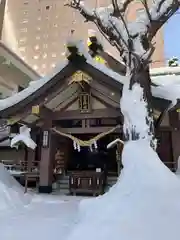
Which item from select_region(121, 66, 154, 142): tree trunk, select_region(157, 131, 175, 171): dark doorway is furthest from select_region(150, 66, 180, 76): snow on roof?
select_region(121, 66, 154, 142): tree trunk

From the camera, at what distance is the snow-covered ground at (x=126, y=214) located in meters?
3.79

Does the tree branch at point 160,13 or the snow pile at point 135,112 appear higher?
the tree branch at point 160,13

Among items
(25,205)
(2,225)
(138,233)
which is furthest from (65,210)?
(138,233)

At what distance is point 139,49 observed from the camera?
23.1ft

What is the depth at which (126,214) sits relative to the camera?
4.16 metres

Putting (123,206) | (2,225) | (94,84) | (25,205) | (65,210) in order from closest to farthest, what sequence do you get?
(123,206), (2,225), (65,210), (25,205), (94,84)

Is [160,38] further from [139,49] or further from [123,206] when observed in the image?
[123,206]

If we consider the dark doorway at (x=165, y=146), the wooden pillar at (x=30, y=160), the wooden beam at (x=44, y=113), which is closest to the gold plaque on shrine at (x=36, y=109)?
the wooden beam at (x=44, y=113)

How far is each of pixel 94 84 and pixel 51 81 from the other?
5.34 ft

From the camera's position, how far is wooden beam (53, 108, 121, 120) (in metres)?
9.66

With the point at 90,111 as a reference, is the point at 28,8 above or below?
above

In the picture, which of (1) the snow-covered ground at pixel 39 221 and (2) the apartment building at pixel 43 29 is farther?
(2) the apartment building at pixel 43 29

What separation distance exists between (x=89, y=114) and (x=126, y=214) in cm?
605

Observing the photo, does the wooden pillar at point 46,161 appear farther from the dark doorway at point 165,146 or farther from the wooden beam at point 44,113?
the dark doorway at point 165,146
